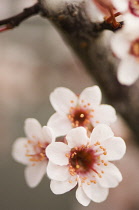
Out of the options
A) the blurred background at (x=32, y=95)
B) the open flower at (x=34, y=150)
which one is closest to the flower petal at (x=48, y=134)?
the open flower at (x=34, y=150)

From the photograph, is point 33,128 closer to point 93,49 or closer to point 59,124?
point 59,124

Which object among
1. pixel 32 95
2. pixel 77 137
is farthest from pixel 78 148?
pixel 32 95

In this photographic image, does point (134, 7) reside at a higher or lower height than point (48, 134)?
higher

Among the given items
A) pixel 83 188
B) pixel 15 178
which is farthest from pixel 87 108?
pixel 15 178

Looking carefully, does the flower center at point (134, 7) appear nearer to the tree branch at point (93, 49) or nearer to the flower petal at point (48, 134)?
the tree branch at point (93, 49)

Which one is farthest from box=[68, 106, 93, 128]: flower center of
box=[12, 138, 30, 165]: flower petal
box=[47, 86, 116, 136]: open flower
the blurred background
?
the blurred background

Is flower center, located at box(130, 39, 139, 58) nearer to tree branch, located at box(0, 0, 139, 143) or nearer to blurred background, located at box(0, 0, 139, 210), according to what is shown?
tree branch, located at box(0, 0, 139, 143)
